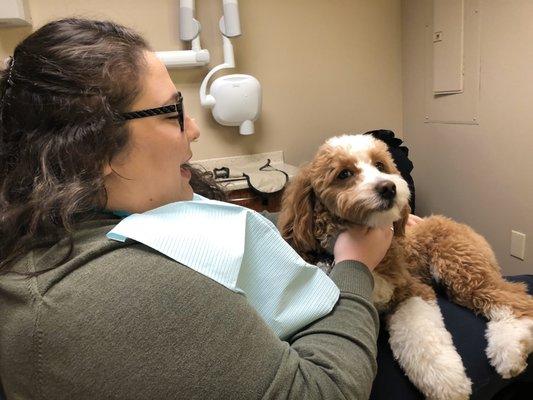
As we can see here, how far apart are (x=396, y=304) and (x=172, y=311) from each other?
2.28 ft

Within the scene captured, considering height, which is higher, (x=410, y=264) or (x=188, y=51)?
(x=188, y=51)

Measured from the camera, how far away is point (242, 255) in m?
0.68

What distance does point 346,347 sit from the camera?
0.66m

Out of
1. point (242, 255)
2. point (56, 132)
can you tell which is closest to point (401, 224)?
point (242, 255)

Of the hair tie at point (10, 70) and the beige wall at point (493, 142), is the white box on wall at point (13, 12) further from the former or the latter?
the beige wall at point (493, 142)

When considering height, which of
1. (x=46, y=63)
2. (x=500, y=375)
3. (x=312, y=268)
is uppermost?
(x=46, y=63)

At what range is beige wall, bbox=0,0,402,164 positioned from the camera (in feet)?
8.18

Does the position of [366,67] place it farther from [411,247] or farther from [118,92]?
[118,92]

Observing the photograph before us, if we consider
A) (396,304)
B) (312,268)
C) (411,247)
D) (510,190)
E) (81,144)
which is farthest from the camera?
(510,190)

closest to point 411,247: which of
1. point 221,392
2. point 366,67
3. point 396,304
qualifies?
point 396,304

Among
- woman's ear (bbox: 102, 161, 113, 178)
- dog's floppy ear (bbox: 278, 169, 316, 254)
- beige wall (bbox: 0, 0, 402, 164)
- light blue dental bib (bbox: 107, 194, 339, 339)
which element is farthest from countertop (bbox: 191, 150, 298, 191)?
woman's ear (bbox: 102, 161, 113, 178)

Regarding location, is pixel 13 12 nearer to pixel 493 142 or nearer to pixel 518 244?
pixel 493 142

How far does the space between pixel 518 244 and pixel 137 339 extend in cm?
215

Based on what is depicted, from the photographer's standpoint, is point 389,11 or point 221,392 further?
point 389,11
